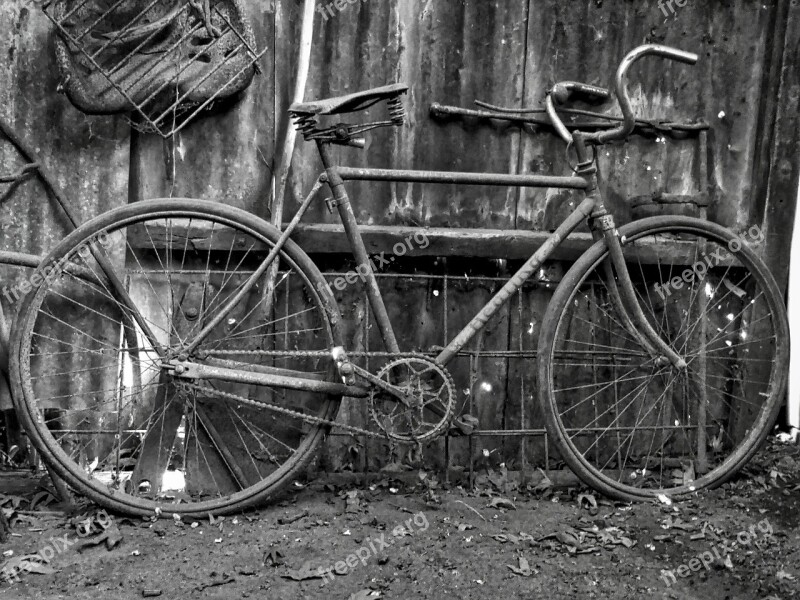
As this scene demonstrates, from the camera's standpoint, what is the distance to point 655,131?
4293 mm

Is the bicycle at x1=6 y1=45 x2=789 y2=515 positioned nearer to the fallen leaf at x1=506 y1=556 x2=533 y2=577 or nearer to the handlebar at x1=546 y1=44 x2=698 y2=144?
the handlebar at x1=546 y1=44 x2=698 y2=144

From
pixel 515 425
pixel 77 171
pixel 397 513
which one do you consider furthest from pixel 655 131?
pixel 77 171

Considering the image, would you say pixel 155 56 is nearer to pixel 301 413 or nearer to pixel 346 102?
pixel 346 102

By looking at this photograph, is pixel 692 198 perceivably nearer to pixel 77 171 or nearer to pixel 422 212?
pixel 422 212

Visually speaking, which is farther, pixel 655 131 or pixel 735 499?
pixel 655 131

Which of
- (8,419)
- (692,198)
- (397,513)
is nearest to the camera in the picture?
(397,513)

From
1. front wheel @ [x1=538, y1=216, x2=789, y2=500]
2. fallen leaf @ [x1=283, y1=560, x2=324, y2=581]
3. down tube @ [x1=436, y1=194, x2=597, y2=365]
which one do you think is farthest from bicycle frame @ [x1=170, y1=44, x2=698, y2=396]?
fallen leaf @ [x1=283, y1=560, x2=324, y2=581]

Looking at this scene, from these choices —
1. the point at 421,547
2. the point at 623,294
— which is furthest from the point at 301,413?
the point at 623,294

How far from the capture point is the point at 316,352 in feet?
11.9

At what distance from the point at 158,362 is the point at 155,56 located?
1.52 m

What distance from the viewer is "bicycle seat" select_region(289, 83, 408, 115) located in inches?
134

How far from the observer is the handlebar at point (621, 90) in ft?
11.7

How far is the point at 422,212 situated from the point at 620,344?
54.0 inches

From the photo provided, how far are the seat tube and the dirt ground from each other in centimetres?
88
